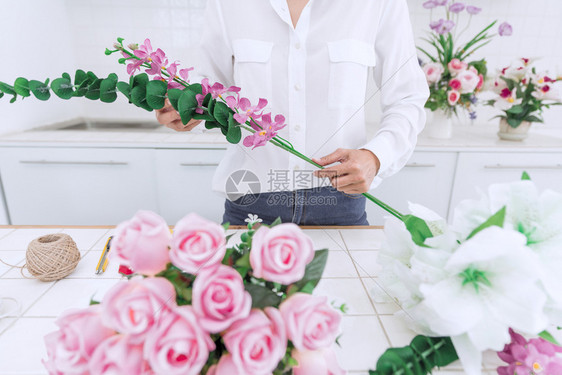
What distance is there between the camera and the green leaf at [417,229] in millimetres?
509

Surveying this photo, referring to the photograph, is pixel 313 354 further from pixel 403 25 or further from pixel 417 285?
pixel 403 25

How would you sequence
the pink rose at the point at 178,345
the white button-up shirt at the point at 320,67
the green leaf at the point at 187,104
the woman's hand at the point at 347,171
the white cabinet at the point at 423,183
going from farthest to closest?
the white cabinet at the point at 423,183, the white button-up shirt at the point at 320,67, the woman's hand at the point at 347,171, the green leaf at the point at 187,104, the pink rose at the point at 178,345

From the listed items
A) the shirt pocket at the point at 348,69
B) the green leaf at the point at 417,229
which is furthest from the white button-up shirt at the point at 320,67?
the green leaf at the point at 417,229

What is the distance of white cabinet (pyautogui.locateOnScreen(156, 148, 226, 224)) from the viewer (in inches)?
62.4

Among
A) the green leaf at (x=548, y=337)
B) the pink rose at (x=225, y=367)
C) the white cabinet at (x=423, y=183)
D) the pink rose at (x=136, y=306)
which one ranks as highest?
the pink rose at (x=136, y=306)

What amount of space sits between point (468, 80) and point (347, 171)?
124 centimetres

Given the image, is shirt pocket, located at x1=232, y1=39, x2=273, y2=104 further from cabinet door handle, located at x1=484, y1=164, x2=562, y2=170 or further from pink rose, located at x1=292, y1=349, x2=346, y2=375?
cabinet door handle, located at x1=484, y1=164, x2=562, y2=170

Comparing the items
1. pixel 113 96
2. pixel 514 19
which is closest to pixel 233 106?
pixel 113 96

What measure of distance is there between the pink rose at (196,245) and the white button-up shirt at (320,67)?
63 centimetres

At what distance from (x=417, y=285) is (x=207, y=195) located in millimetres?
1318

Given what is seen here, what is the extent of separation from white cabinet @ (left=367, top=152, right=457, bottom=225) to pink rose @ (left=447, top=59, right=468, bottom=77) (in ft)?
1.27

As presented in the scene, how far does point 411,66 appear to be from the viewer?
36.1 inches

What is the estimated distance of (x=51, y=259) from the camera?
638 mm

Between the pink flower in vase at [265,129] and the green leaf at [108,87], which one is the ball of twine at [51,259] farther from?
the pink flower in vase at [265,129]
